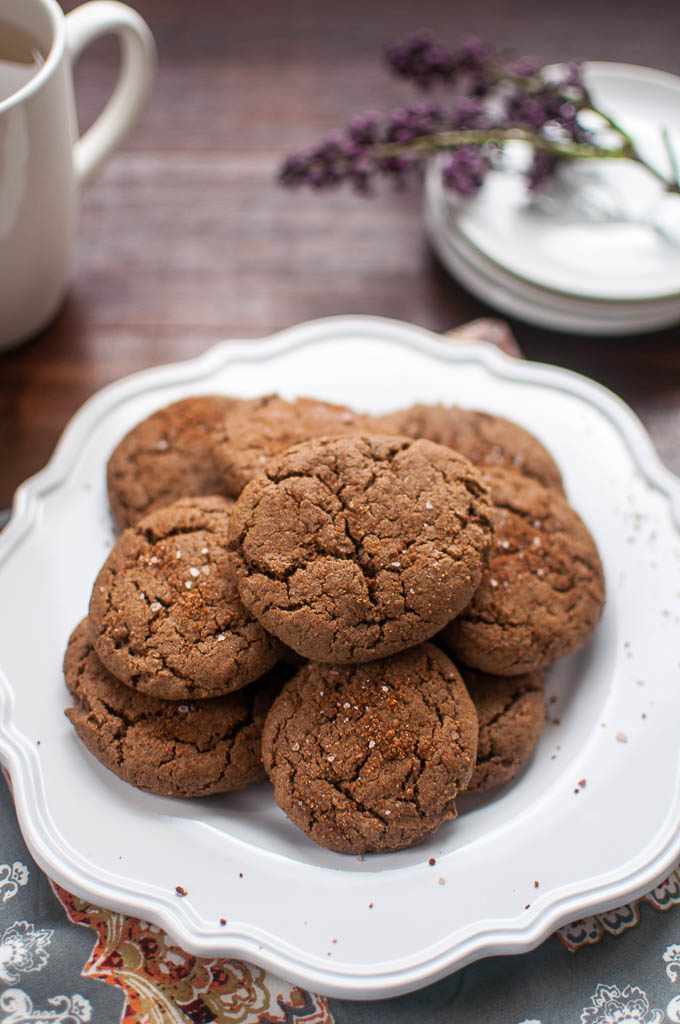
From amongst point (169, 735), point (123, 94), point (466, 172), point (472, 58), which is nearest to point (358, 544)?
point (169, 735)

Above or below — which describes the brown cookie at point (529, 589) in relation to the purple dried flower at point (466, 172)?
below

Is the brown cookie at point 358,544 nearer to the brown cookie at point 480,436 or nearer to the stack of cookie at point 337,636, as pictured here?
the stack of cookie at point 337,636

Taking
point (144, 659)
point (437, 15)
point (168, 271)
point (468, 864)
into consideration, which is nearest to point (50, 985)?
point (144, 659)

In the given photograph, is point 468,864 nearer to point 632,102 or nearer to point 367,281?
point 367,281

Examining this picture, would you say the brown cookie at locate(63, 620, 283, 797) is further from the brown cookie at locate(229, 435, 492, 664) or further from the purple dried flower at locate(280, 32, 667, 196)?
the purple dried flower at locate(280, 32, 667, 196)

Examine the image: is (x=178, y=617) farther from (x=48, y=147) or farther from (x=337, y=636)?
(x=48, y=147)

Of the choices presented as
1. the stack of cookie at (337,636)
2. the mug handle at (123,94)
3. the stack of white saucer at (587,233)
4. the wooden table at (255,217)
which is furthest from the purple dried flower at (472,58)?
the stack of cookie at (337,636)
